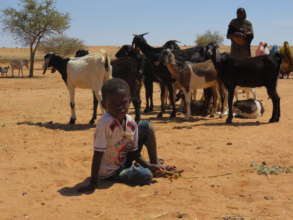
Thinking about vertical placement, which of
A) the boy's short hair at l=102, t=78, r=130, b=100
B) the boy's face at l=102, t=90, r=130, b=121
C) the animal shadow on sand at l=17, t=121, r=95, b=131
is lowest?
the animal shadow on sand at l=17, t=121, r=95, b=131

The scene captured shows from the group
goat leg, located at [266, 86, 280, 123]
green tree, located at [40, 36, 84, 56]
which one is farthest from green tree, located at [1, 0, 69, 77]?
goat leg, located at [266, 86, 280, 123]

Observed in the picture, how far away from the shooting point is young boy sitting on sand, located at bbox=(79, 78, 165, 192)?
4.66 meters

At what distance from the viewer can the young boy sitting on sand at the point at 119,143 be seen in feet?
15.3

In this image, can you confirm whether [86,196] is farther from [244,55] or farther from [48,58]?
[244,55]

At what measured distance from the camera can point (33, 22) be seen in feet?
106

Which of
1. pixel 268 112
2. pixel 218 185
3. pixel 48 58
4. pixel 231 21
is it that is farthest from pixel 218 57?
pixel 218 185

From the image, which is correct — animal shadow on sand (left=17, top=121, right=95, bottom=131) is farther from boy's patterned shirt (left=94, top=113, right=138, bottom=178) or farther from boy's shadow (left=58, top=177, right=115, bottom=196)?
boy's patterned shirt (left=94, top=113, right=138, bottom=178)

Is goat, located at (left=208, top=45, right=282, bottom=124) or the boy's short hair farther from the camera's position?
goat, located at (left=208, top=45, right=282, bottom=124)

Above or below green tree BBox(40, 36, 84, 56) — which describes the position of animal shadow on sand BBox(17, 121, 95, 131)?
below

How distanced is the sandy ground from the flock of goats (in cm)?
83

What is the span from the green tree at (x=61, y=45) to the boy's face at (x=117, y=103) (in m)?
38.0

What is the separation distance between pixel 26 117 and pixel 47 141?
358 centimetres

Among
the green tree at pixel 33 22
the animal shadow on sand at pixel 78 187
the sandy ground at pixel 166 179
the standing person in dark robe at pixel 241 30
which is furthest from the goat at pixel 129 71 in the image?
the green tree at pixel 33 22

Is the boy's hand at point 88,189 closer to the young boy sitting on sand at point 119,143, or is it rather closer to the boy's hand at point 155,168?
the young boy sitting on sand at point 119,143
